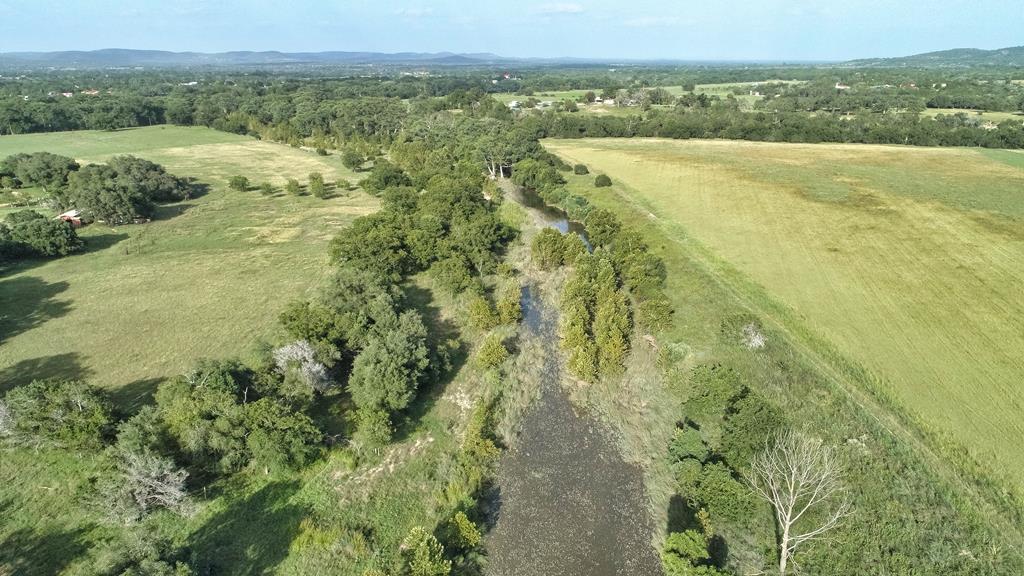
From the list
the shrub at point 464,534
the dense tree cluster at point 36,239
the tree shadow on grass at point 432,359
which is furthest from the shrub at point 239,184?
the shrub at point 464,534

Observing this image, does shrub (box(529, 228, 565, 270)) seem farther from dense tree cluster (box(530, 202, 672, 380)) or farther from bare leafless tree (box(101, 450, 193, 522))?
bare leafless tree (box(101, 450, 193, 522))

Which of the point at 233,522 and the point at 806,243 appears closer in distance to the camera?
the point at 233,522

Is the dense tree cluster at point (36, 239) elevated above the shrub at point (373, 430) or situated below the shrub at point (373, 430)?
above

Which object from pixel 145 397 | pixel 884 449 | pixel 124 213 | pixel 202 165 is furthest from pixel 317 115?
pixel 884 449

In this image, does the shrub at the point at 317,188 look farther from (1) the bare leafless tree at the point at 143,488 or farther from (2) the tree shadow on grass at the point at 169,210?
(1) the bare leafless tree at the point at 143,488

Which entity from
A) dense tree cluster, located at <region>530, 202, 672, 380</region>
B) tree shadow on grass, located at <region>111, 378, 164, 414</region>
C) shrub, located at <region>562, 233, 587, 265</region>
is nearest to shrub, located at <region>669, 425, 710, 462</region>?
dense tree cluster, located at <region>530, 202, 672, 380</region>

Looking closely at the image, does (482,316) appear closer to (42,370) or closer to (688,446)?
(688,446)

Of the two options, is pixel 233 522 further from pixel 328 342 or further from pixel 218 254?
pixel 218 254

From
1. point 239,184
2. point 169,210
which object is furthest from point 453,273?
point 239,184
